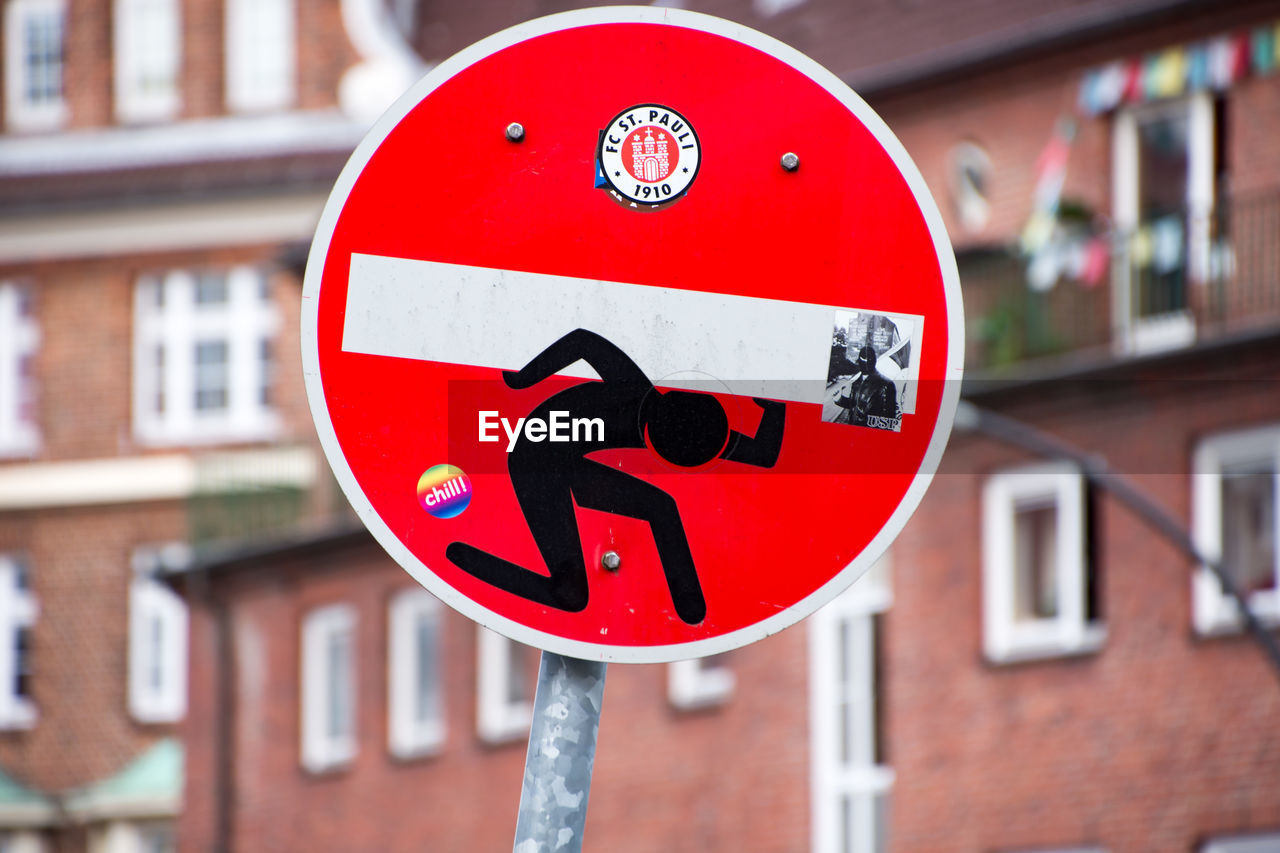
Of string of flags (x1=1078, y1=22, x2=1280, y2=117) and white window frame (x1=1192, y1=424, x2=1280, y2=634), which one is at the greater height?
string of flags (x1=1078, y1=22, x2=1280, y2=117)

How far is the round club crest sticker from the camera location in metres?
2.86

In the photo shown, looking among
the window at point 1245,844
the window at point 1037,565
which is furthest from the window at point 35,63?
the window at point 1245,844

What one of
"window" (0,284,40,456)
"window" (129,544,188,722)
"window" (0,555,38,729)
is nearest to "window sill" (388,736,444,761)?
"window" (129,544,188,722)

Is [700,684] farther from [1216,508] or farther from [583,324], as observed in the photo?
[583,324]

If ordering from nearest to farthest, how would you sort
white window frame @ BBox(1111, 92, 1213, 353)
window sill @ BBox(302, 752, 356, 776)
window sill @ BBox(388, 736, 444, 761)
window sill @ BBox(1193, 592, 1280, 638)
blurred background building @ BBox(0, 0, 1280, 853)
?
window sill @ BBox(1193, 592, 1280, 638) < blurred background building @ BBox(0, 0, 1280, 853) < white window frame @ BBox(1111, 92, 1213, 353) < window sill @ BBox(388, 736, 444, 761) < window sill @ BBox(302, 752, 356, 776)

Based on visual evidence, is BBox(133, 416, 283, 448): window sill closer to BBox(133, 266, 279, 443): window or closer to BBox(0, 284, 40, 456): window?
BBox(133, 266, 279, 443): window

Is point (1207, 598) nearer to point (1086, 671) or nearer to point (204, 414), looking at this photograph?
point (1086, 671)

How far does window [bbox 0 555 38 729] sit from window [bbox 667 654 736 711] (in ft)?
58.4

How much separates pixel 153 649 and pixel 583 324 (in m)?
40.7

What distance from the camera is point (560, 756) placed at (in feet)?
8.62

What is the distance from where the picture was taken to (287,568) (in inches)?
1356

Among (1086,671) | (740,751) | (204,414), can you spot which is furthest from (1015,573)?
(204,414)

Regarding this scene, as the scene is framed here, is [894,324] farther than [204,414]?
No

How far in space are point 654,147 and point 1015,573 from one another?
22.5 m
